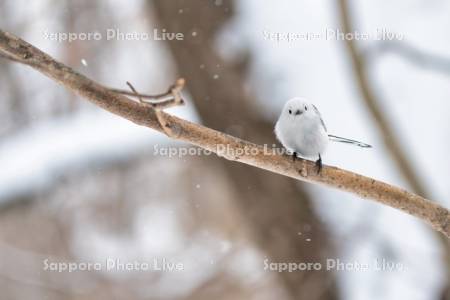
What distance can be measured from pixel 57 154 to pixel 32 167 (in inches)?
8.9

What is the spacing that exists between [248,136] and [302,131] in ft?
6.63

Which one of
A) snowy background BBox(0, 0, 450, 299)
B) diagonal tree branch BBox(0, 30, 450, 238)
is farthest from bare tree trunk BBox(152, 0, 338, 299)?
diagonal tree branch BBox(0, 30, 450, 238)

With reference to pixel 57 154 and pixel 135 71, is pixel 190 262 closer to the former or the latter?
pixel 57 154

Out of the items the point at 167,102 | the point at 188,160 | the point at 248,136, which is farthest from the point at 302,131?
the point at 188,160

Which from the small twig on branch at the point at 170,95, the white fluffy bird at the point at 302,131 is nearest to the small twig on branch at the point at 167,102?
the small twig on branch at the point at 170,95

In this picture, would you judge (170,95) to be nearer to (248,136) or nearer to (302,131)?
(302,131)

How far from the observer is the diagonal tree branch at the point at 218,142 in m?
1.93

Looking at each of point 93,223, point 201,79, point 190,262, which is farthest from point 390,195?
point 93,223

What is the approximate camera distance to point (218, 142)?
7.18 feet

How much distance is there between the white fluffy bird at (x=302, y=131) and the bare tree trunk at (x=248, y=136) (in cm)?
190

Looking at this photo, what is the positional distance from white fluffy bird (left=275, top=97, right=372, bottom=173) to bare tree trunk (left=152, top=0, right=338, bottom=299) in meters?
1.90

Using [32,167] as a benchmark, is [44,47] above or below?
above

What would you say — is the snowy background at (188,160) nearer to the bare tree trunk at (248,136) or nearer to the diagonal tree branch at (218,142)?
the bare tree trunk at (248,136)

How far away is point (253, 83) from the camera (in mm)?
4887
